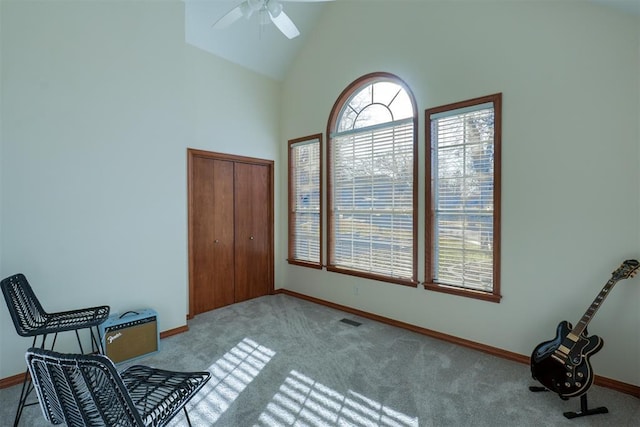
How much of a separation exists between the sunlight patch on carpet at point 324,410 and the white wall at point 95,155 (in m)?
1.77

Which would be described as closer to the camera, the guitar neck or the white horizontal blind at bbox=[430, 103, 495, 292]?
the guitar neck

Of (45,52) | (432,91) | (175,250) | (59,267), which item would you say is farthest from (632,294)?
(45,52)

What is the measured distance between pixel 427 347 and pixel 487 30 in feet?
10.2

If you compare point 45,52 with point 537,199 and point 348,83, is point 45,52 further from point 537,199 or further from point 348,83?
point 537,199

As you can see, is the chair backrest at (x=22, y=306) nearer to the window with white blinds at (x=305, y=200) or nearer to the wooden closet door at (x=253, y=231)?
the wooden closet door at (x=253, y=231)

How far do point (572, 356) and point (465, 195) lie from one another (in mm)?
1547

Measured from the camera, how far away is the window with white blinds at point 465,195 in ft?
9.78

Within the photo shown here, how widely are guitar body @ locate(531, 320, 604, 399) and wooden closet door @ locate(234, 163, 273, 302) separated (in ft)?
11.6

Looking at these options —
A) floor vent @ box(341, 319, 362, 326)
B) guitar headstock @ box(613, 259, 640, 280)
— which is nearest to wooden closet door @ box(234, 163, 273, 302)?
floor vent @ box(341, 319, 362, 326)

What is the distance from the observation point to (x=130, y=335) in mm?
2834

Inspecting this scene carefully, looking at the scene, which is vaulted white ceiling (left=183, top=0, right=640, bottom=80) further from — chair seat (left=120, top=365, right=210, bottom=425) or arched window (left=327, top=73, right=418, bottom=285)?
chair seat (left=120, top=365, right=210, bottom=425)

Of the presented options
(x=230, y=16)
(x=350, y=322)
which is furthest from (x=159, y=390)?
(x=230, y=16)

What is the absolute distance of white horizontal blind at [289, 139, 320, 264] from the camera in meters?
4.52

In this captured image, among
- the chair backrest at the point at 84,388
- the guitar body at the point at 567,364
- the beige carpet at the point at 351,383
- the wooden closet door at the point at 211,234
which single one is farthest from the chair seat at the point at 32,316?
the guitar body at the point at 567,364
